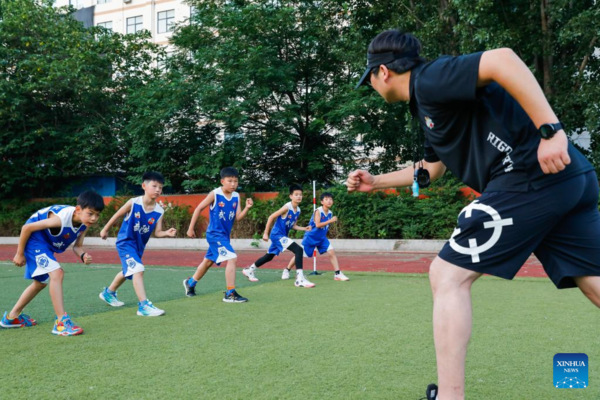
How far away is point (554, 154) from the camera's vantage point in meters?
2.18

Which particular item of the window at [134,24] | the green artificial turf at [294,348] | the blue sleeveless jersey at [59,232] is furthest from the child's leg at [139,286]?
the window at [134,24]

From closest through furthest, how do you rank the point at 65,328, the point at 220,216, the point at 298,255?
1. the point at 65,328
2. the point at 220,216
3. the point at 298,255

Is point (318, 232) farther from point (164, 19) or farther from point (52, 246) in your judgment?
point (164, 19)

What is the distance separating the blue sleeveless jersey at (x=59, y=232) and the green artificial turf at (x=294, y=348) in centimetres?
78

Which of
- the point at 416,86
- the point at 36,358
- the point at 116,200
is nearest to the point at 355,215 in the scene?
the point at 116,200

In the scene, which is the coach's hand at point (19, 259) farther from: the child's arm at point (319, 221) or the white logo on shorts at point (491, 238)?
the child's arm at point (319, 221)

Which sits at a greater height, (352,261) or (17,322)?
(17,322)

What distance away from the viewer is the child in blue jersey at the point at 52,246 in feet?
16.9

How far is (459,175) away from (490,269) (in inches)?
19.7

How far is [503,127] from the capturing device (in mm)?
2383

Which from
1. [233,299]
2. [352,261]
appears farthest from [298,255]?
[352,261]

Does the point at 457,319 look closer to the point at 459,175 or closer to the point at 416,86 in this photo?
the point at 459,175

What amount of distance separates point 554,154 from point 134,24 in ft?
140

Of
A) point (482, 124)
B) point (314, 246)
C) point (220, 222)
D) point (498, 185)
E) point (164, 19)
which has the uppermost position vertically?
point (164, 19)
